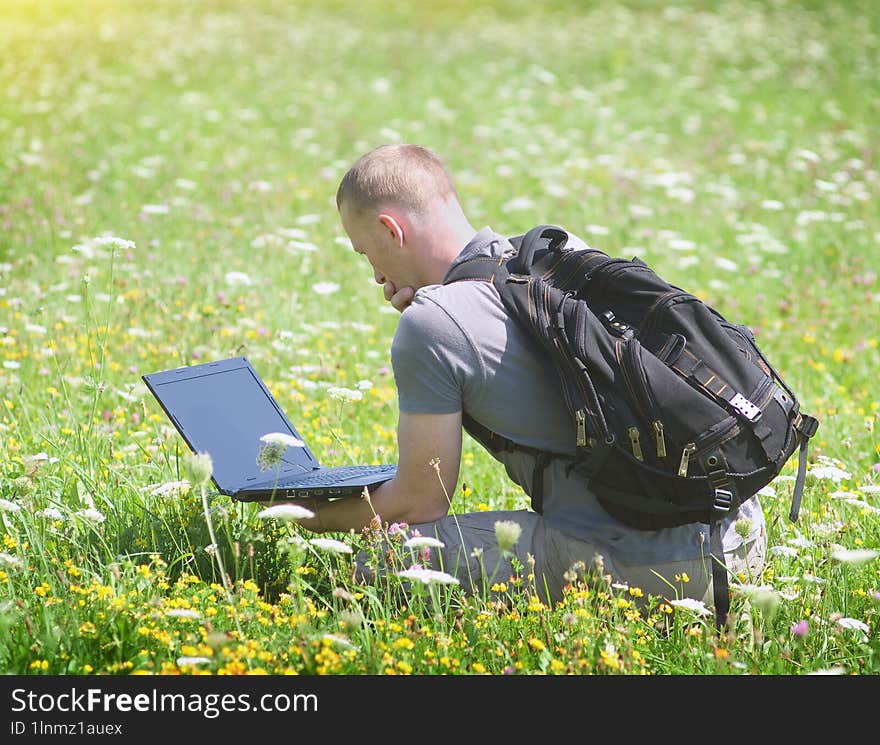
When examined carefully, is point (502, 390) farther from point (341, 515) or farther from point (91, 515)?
point (91, 515)

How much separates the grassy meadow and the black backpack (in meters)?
0.27

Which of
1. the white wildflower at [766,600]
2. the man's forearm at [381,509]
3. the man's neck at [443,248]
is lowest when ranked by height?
the white wildflower at [766,600]

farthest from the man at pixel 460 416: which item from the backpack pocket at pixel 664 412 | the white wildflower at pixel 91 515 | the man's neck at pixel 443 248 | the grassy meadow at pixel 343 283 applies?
the white wildflower at pixel 91 515

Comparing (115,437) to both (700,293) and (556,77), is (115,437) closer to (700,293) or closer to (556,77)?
(700,293)

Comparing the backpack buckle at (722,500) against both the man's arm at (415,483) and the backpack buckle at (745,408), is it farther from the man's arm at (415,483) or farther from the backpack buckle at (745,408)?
the man's arm at (415,483)

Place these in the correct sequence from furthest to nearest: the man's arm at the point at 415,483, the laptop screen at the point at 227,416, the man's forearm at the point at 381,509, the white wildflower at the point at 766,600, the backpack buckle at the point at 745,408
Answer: the laptop screen at the point at 227,416 < the man's forearm at the point at 381,509 < the man's arm at the point at 415,483 < the backpack buckle at the point at 745,408 < the white wildflower at the point at 766,600

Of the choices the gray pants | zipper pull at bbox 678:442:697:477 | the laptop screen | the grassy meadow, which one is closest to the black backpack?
zipper pull at bbox 678:442:697:477

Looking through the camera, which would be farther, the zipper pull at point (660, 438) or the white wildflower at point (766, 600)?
the zipper pull at point (660, 438)

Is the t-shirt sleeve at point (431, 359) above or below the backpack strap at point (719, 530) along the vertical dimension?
above

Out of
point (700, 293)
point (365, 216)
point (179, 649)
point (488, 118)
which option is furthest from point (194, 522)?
point (488, 118)

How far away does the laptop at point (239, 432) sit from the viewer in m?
3.25

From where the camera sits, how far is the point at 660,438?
299 cm

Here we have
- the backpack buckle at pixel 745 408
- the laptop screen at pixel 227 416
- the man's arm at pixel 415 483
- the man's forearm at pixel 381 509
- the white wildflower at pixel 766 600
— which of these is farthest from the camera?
the laptop screen at pixel 227 416

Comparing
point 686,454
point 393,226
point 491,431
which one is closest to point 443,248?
point 393,226
